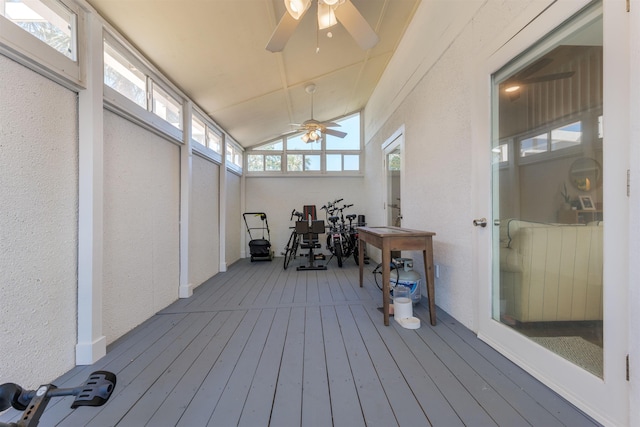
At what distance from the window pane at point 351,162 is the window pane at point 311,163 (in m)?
0.68

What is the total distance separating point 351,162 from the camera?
20.0 ft

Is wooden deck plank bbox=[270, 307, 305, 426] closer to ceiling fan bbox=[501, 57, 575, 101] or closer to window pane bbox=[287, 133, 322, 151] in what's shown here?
ceiling fan bbox=[501, 57, 575, 101]

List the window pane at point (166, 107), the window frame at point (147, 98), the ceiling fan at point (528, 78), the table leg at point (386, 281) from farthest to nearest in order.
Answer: the window pane at point (166, 107) → the table leg at point (386, 281) → the window frame at point (147, 98) → the ceiling fan at point (528, 78)

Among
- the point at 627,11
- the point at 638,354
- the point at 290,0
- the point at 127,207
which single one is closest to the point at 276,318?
the point at 127,207

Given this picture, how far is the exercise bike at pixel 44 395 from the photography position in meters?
0.61

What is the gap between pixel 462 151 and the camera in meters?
2.14

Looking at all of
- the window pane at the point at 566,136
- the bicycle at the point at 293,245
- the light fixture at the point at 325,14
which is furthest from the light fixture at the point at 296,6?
the bicycle at the point at 293,245

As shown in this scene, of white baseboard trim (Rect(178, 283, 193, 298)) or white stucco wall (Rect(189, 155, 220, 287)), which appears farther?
white stucco wall (Rect(189, 155, 220, 287))

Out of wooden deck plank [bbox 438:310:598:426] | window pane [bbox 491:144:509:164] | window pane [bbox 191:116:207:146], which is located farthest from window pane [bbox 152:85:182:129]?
wooden deck plank [bbox 438:310:598:426]

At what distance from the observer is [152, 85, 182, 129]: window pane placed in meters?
2.50

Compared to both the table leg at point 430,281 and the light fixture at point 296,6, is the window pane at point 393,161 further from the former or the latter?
the light fixture at point 296,6

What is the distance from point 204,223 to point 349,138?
3978 millimetres

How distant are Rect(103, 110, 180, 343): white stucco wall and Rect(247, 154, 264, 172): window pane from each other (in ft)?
10.0

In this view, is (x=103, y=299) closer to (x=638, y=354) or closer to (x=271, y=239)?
(x=638, y=354)
